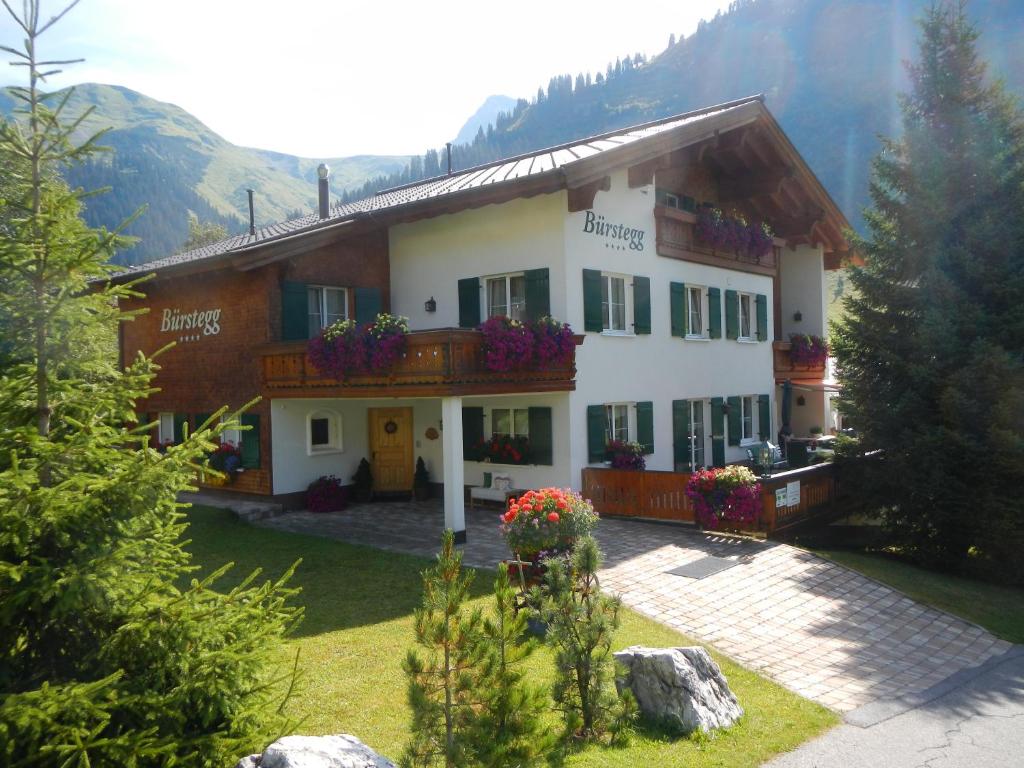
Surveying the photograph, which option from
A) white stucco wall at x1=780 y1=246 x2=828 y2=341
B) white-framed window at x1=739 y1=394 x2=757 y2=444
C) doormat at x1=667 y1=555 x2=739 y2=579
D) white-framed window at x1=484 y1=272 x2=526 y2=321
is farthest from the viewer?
white stucco wall at x1=780 y1=246 x2=828 y2=341

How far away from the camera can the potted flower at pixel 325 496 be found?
630 inches

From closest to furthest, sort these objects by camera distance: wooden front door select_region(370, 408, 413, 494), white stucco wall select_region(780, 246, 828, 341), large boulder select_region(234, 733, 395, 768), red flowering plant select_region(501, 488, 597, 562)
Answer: large boulder select_region(234, 733, 395, 768)
red flowering plant select_region(501, 488, 597, 562)
wooden front door select_region(370, 408, 413, 494)
white stucco wall select_region(780, 246, 828, 341)

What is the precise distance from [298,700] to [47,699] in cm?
329

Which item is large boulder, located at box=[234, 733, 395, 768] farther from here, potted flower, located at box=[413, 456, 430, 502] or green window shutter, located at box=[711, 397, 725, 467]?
green window shutter, located at box=[711, 397, 725, 467]

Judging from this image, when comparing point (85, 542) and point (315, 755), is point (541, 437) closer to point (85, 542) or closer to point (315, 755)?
point (315, 755)

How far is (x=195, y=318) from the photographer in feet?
56.9

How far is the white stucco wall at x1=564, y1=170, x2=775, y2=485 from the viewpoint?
15.6 metres

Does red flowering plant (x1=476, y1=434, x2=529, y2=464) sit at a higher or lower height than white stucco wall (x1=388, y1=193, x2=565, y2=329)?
lower

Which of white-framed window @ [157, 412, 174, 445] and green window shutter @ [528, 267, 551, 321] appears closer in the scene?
green window shutter @ [528, 267, 551, 321]

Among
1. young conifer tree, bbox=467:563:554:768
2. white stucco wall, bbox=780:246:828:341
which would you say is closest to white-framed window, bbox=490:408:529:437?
young conifer tree, bbox=467:563:554:768

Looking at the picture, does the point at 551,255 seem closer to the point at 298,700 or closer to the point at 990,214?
the point at 990,214

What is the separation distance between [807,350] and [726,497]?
11658 mm

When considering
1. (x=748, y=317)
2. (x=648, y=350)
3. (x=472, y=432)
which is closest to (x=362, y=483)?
(x=472, y=432)

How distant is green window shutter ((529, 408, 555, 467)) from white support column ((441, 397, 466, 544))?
9.34 feet
